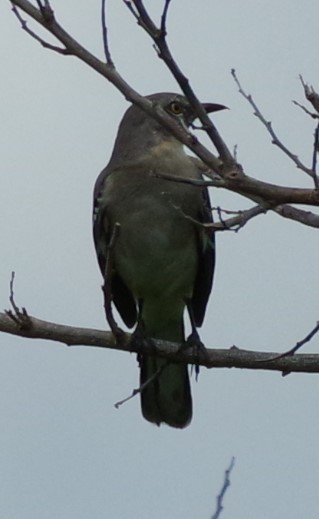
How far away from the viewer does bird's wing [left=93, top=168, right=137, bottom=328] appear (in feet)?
29.7

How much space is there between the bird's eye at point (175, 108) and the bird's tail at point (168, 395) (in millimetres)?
1572

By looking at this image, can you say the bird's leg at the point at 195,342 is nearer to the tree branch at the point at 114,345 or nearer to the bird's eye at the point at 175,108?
the tree branch at the point at 114,345

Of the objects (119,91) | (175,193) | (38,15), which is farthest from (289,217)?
(175,193)

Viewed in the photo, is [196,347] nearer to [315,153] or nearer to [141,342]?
[141,342]

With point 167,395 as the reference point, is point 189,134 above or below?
above

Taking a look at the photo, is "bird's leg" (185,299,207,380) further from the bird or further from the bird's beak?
the bird's beak

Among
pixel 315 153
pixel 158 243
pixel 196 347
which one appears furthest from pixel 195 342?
pixel 315 153

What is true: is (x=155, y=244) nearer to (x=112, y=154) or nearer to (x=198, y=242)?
(x=198, y=242)

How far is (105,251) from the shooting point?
30.0 ft

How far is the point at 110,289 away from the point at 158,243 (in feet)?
8.42

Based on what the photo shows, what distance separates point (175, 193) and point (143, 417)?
1.68 metres

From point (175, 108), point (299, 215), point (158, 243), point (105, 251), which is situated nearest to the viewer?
point (299, 215)

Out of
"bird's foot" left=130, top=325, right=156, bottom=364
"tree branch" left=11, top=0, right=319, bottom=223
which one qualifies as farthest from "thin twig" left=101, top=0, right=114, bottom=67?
"bird's foot" left=130, top=325, right=156, bottom=364

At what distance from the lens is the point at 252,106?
6035 mm
